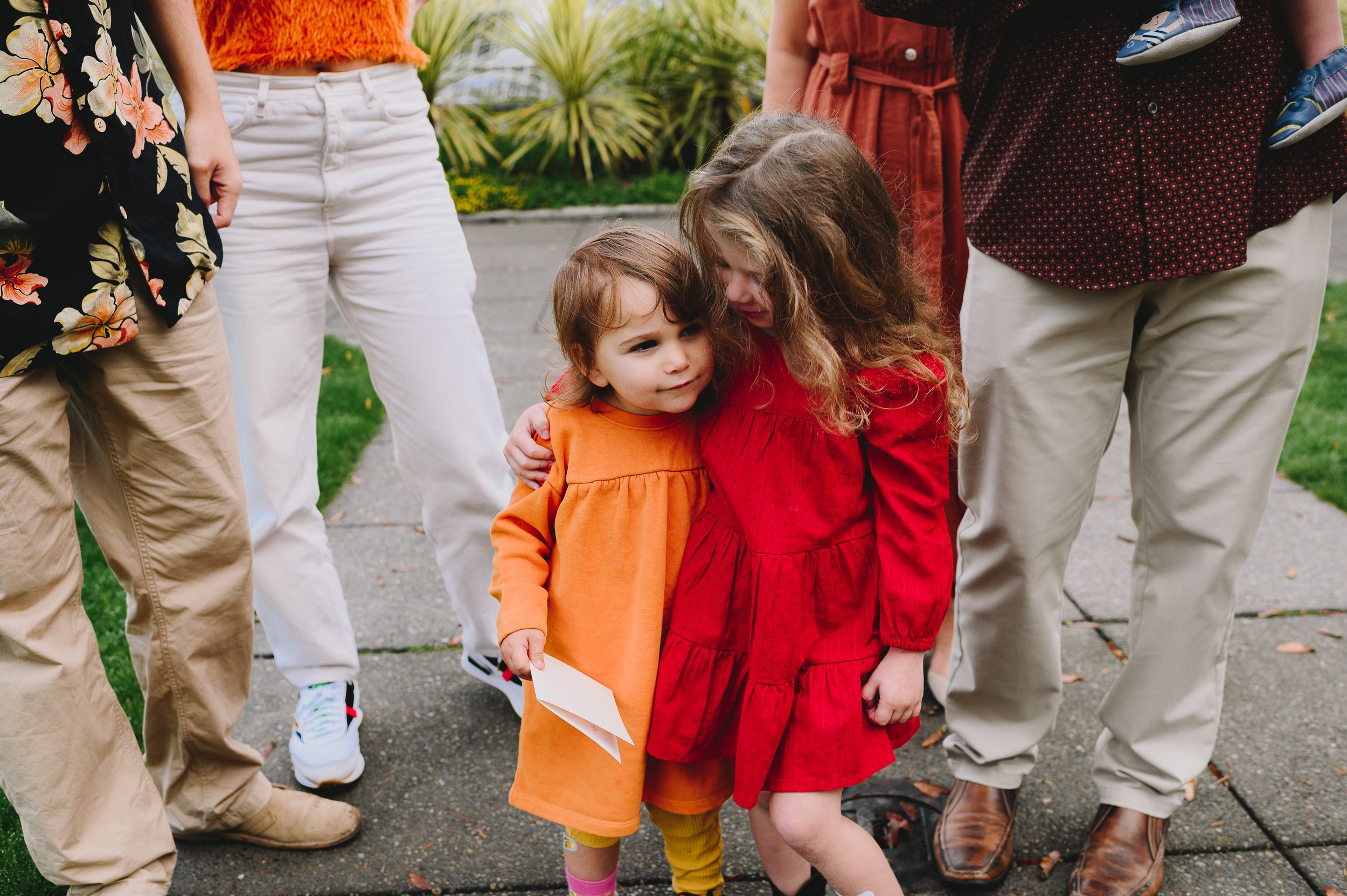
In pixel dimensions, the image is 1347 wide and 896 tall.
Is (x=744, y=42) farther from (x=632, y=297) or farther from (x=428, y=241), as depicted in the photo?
(x=632, y=297)

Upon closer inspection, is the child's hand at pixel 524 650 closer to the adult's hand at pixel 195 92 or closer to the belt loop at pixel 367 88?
the adult's hand at pixel 195 92

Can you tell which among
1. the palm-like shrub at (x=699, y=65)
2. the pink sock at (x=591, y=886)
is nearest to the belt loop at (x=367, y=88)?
the pink sock at (x=591, y=886)

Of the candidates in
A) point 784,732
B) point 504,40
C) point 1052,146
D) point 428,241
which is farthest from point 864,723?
point 504,40

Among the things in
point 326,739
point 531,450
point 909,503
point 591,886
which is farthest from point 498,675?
point 909,503

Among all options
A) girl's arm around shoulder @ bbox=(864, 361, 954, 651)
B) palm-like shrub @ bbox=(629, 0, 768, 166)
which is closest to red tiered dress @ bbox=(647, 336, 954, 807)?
girl's arm around shoulder @ bbox=(864, 361, 954, 651)

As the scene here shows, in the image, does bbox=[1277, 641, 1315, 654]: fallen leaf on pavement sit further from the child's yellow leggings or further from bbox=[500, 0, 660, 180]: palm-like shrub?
bbox=[500, 0, 660, 180]: palm-like shrub

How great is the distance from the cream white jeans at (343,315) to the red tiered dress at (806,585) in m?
0.97

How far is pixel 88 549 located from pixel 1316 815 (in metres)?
3.86

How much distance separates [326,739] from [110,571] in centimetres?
100

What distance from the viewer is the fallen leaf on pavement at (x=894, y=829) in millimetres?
2383

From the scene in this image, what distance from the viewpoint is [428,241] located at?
8.20 ft

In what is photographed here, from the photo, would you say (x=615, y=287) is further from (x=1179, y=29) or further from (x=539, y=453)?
(x=1179, y=29)

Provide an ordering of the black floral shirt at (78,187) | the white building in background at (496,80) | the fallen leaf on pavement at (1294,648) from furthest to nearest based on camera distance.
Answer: the white building in background at (496,80) < the fallen leaf on pavement at (1294,648) < the black floral shirt at (78,187)

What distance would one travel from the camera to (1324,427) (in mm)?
4531
